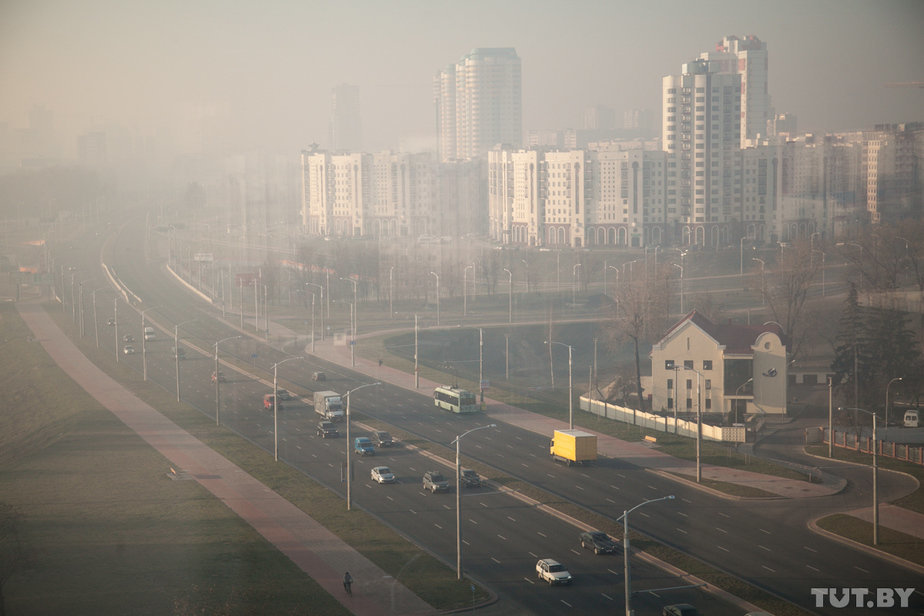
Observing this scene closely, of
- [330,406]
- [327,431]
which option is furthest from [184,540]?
[330,406]

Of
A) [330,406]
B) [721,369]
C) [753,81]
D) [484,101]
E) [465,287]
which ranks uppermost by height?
[484,101]

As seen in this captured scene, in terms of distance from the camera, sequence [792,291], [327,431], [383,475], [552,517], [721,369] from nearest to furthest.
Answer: [552,517] → [383,475] → [327,431] → [721,369] → [792,291]

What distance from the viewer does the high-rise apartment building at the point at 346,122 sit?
93.3 meters

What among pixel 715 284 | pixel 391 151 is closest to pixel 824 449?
pixel 715 284

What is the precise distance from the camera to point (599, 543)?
67.0 feet

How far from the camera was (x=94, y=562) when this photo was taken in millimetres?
20344

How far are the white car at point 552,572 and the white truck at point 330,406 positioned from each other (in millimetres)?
15423

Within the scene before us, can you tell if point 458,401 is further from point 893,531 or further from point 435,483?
point 893,531

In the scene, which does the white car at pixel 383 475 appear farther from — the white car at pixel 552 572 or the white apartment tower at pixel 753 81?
the white apartment tower at pixel 753 81

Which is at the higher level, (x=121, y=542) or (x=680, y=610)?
(x=680, y=610)

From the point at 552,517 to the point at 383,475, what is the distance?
17.5 ft

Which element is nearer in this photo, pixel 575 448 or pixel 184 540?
pixel 184 540

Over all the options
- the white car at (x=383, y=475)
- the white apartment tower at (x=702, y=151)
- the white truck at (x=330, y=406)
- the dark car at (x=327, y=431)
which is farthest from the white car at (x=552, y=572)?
the white apartment tower at (x=702, y=151)

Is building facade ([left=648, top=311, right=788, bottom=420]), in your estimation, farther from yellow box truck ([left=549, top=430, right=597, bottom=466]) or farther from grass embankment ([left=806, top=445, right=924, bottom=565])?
grass embankment ([left=806, top=445, right=924, bottom=565])
